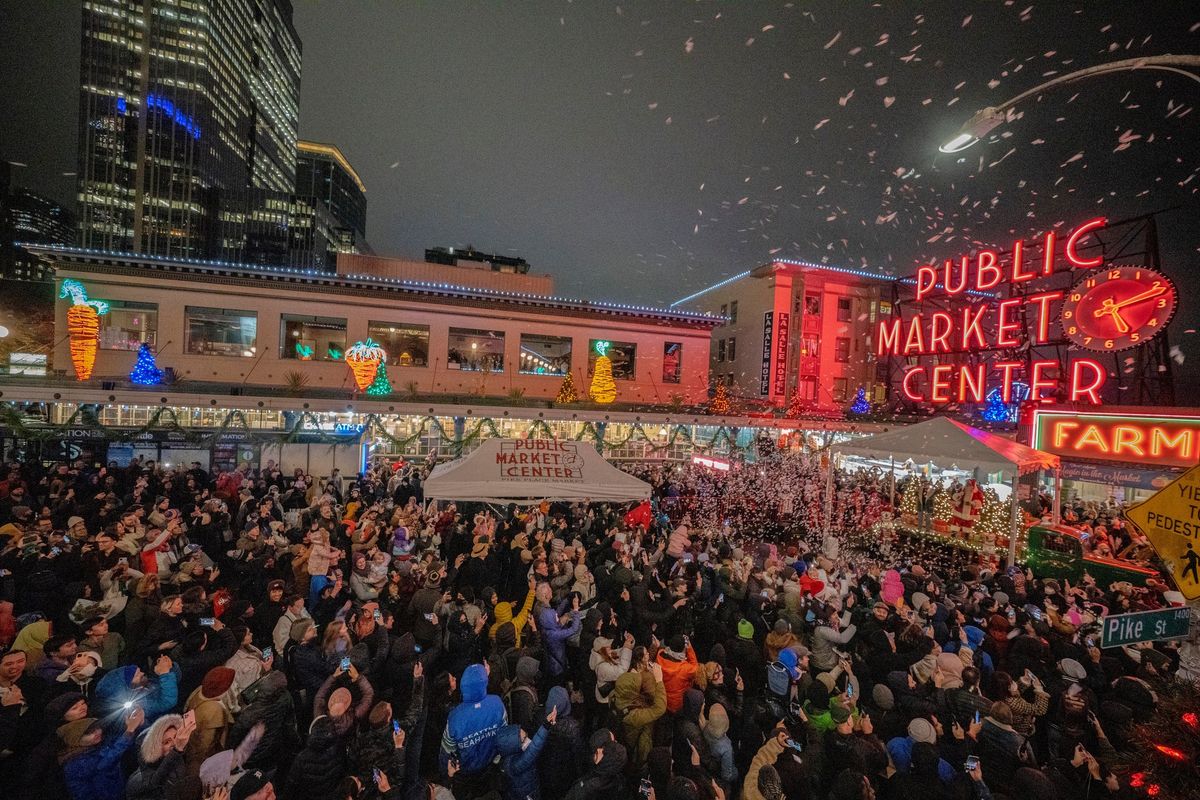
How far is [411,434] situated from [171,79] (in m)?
107

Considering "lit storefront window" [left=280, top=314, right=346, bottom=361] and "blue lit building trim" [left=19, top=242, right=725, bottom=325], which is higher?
"blue lit building trim" [left=19, top=242, right=725, bottom=325]

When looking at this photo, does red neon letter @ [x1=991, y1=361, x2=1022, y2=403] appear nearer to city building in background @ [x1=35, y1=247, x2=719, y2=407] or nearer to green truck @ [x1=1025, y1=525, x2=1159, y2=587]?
green truck @ [x1=1025, y1=525, x2=1159, y2=587]

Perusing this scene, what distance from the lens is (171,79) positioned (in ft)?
282

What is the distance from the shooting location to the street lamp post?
A: 3.62m

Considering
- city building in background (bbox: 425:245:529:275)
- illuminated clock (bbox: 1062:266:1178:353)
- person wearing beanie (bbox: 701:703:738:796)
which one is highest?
city building in background (bbox: 425:245:529:275)

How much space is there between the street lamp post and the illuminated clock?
54.3 ft

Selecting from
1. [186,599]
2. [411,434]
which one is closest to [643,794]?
[186,599]

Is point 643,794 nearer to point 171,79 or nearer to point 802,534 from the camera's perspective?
point 802,534

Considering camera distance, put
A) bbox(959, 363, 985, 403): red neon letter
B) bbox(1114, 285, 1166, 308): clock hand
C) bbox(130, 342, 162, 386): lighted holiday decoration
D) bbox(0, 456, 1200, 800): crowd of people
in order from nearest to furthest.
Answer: bbox(0, 456, 1200, 800): crowd of people < bbox(1114, 285, 1166, 308): clock hand < bbox(130, 342, 162, 386): lighted holiday decoration < bbox(959, 363, 985, 403): red neon letter

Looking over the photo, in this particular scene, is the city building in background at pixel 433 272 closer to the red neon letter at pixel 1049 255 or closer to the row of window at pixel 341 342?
the row of window at pixel 341 342

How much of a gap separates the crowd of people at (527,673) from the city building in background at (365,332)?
11.3 m

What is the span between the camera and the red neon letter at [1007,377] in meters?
21.3

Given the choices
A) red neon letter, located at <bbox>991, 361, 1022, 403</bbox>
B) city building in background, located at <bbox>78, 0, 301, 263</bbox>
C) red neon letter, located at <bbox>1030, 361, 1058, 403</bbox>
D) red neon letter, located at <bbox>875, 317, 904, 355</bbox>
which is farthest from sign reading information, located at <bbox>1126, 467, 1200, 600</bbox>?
city building in background, located at <bbox>78, 0, 301, 263</bbox>

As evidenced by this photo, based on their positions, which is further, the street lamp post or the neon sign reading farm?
the neon sign reading farm
